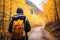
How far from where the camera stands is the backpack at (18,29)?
5.24 m

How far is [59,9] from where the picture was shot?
16062 millimetres

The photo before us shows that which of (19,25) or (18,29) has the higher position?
(19,25)

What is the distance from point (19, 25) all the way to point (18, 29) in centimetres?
11

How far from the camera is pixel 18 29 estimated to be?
17.4 feet

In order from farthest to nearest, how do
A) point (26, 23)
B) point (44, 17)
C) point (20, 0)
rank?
point (44, 17) < point (20, 0) < point (26, 23)

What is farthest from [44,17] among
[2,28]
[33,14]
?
[2,28]

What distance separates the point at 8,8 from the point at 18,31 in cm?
749

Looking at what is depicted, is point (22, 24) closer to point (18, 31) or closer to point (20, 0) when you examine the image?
point (18, 31)

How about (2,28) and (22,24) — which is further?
(2,28)

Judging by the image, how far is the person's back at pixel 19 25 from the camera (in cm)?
521

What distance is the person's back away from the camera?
5.21 m

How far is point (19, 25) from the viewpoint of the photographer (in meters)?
5.31

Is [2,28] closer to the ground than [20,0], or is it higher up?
closer to the ground

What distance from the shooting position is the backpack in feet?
17.2
